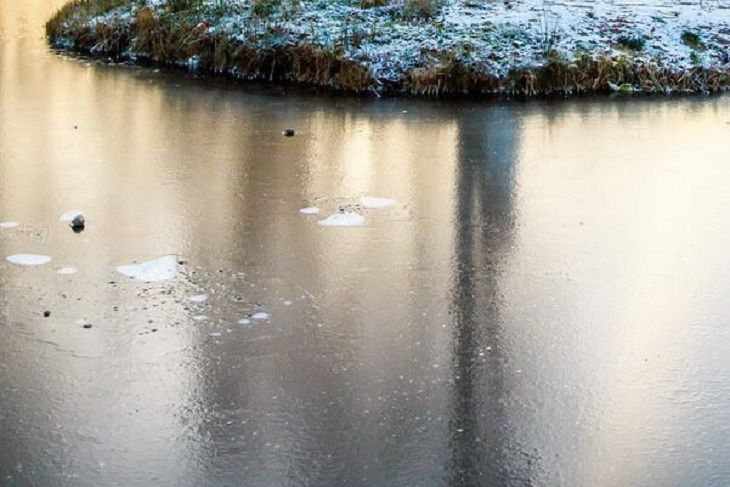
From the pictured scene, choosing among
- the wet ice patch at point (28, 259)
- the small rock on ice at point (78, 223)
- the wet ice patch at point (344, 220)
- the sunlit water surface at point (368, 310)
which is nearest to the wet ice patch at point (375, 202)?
the sunlit water surface at point (368, 310)

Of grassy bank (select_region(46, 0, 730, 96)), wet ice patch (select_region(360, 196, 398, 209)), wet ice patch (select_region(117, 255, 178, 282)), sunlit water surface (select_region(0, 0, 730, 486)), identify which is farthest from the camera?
grassy bank (select_region(46, 0, 730, 96))

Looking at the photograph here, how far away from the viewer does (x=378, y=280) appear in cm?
752

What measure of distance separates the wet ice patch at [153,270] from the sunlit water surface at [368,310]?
0.14m

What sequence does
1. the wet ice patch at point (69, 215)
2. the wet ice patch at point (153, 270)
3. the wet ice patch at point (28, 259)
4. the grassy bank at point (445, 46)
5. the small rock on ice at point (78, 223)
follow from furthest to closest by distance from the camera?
1. the grassy bank at point (445, 46)
2. the wet ice patch at point (69, 215)
3. the small rock on ice at point (78, 223)
4. the wet ice patch at point (28, 259)
5. the wet ice patch at point (153, 270)

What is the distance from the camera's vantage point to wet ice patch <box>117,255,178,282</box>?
744 centimetres

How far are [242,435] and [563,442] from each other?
1481mm

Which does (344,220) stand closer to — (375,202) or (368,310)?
(375,202)

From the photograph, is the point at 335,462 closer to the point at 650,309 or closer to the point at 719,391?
the point at 719,391

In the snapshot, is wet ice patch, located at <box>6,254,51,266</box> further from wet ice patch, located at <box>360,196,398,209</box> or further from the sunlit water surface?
wet ice patch, located at <box>360,196,398,209</box>

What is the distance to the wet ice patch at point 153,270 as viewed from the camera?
7.44 metres

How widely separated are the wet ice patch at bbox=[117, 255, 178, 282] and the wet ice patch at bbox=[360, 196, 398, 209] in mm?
2158

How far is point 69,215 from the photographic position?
354 inches

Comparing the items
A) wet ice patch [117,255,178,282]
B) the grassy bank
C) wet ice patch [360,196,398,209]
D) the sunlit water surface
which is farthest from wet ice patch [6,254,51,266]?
the grassy bank

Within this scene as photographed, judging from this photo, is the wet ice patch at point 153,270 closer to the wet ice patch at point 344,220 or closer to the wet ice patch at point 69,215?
the wet ice patch at point 69,215
